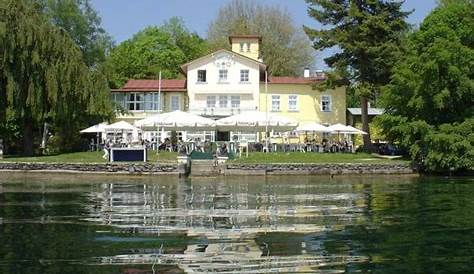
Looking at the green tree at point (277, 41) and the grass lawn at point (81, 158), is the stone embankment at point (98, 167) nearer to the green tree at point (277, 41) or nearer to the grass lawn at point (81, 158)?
the grass lawn at point (81, 158)

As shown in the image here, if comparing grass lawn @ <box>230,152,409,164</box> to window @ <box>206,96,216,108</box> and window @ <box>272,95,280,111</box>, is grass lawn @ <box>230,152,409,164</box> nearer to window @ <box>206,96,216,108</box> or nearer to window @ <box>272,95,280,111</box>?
window @ <box>272,95,280,111</box>

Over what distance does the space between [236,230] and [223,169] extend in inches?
911

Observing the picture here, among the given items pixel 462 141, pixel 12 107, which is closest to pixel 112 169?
pixel 12 107

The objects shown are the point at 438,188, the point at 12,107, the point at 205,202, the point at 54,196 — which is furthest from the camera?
the point at 12,107

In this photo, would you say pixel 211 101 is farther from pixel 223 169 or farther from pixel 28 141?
pixel 223 169

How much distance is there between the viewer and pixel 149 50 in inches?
3108

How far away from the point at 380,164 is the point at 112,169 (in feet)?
53.7

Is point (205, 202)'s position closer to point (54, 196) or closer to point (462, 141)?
point (54, 196)

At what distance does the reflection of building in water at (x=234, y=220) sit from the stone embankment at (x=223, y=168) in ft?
26.9

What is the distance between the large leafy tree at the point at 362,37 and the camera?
169ft

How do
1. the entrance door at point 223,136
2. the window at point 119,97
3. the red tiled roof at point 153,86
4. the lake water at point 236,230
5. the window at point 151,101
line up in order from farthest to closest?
the window at point 119,97 < the window at point 151,101 < the red tiled roof at point 153,86 < the entrance door at point 223,136 < the lake water at point 236,230

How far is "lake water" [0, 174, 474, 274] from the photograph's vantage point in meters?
11.6

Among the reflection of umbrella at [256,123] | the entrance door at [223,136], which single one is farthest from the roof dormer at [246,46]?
the reflection of umbrella at [256,123]

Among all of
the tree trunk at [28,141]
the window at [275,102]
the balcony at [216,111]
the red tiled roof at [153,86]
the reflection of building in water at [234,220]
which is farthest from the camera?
the window at [275,102]
